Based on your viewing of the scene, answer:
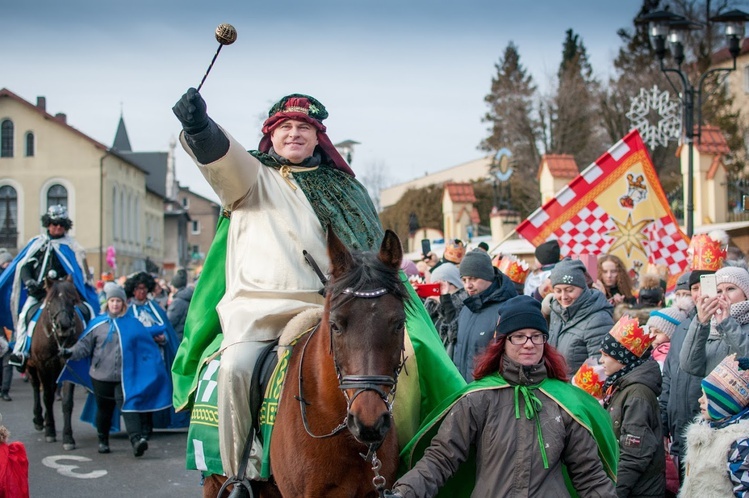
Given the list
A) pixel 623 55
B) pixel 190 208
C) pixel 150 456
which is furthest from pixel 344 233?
pixel 190 208

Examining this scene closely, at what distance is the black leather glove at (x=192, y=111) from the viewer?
4.57 m

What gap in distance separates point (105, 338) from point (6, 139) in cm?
5743

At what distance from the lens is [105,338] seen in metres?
11.3

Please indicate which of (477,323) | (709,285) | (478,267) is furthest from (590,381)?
(478,267)

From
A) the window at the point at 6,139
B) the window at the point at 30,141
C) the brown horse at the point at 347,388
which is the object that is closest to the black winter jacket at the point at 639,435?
the brown horse at the point at 347,388

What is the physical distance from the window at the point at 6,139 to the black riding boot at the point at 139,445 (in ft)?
189

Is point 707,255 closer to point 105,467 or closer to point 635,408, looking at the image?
point 635,408

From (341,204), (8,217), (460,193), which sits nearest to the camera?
(341,204)

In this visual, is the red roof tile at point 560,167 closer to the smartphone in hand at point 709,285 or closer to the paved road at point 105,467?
the paved road at point 105,467

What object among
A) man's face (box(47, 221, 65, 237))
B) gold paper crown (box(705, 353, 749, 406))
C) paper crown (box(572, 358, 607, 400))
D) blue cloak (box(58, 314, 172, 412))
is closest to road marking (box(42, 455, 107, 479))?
blue cloak (box(58, 314, 172, 412))

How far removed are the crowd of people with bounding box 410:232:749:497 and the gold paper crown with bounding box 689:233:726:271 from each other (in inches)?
0.5

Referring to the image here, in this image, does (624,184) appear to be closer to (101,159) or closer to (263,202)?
(263,202)

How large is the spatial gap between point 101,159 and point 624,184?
5746 centimetres

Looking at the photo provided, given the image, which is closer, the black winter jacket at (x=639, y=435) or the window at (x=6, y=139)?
the black winter jacket at (x=639, y=435)
